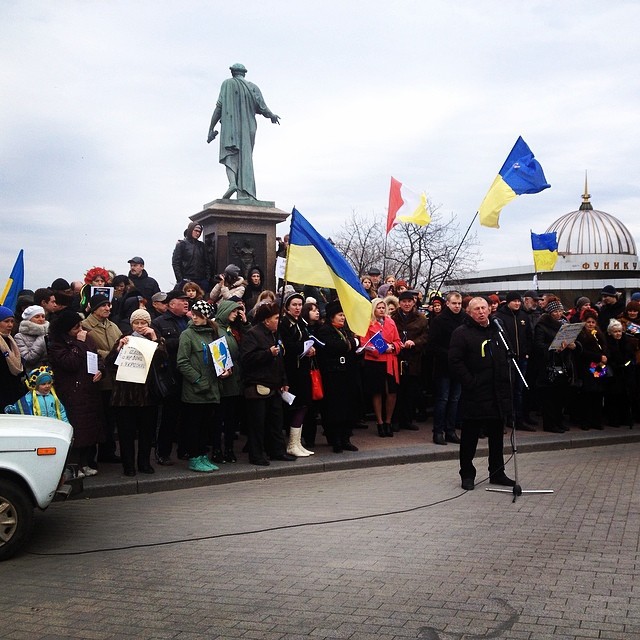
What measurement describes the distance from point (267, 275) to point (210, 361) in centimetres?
709

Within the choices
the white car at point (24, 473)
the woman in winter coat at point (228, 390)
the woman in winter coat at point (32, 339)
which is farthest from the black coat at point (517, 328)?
the white car at point (24, 473)

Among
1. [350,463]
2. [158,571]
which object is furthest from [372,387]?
[158,571]

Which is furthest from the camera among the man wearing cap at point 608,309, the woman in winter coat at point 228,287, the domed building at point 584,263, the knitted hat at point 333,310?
the domed building at point 584,263

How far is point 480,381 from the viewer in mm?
9305

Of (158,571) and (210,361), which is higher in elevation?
(210,361)

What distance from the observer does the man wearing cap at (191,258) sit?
1627 centimetres

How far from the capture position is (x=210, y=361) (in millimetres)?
10352

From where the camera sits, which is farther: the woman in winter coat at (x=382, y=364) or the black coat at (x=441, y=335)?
the woman in winter coat at (x=382, y=364)

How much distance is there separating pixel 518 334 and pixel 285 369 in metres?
4.56

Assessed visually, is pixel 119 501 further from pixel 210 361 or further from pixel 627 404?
pixel 627 404

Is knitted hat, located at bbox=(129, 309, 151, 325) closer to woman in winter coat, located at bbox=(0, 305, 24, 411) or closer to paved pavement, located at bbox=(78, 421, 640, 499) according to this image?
woman in winter coat, located at bbox=(0, 305, 24, 411)

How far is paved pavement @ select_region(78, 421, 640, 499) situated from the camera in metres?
9.52

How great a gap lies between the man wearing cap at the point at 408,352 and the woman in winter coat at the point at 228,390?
132 inches

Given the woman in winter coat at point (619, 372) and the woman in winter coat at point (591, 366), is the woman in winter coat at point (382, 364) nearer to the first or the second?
the woman in winter coat at point (591, 366)
